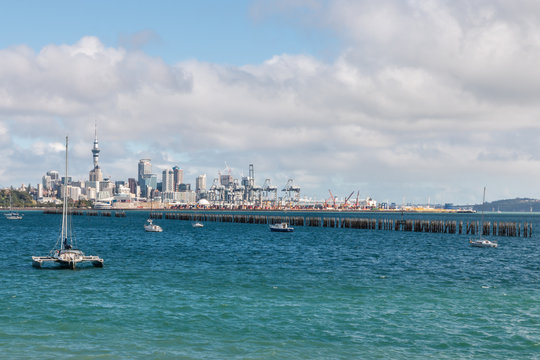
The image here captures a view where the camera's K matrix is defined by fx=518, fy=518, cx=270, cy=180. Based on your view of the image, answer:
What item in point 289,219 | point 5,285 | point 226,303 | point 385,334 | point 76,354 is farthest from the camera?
point 289,219

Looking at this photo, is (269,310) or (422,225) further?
(422,225)

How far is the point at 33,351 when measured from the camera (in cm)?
2447

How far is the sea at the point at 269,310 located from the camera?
83.0ft

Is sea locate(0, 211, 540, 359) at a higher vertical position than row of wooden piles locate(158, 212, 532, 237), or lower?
lower

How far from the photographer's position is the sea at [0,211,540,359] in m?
25.3

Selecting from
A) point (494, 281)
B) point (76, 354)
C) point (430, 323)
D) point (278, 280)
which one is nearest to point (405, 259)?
point (494, 281)

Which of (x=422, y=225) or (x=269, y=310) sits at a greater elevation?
(x=422, y=225)

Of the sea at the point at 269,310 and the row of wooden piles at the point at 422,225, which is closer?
the sea at the point at 269,310

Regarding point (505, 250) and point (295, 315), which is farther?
point (505, 250)

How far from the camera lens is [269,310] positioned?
108 ft

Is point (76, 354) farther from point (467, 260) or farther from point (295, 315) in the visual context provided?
point (467, 260)

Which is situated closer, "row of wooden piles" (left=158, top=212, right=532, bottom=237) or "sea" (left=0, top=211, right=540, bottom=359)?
"sea" (left=0, top=211, right=540, bottom=359)

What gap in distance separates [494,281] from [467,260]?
18.2 metres

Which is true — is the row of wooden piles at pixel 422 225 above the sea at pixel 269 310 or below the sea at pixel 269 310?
above
